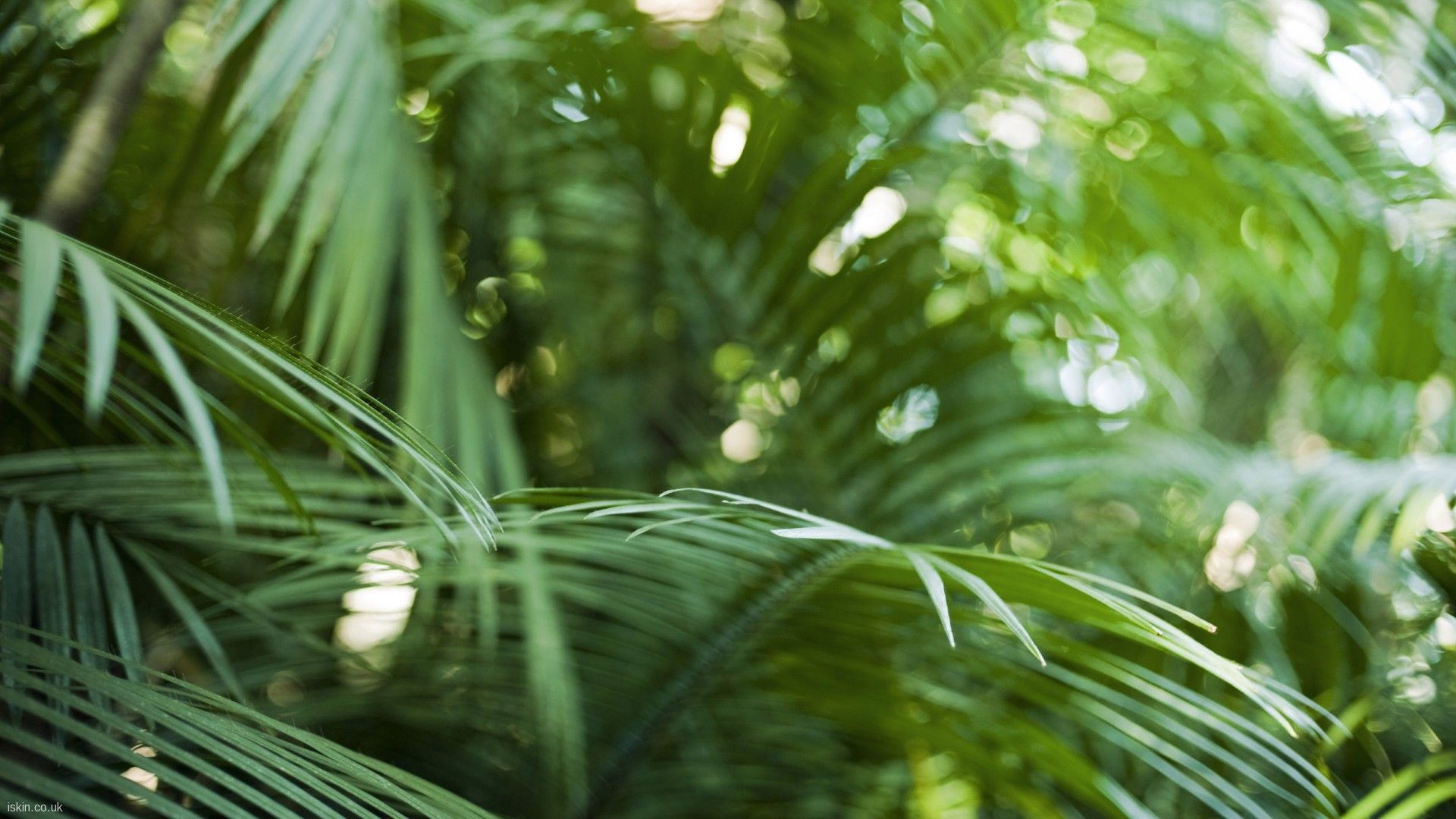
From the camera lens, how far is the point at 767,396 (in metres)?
0.75

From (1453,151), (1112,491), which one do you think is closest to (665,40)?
(1112,491)

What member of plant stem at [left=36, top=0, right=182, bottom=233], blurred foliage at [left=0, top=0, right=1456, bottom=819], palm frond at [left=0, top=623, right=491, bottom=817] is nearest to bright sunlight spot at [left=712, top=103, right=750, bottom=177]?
blurred foliage at [left=0, top=0, right=1456, bottom=819]

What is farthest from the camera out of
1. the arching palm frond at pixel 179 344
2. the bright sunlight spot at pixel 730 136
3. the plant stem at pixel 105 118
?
the bright sunlight spot at pixel 730 136

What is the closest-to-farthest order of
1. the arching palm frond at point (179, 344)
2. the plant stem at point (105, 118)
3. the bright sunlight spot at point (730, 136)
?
the arching palm frond at point (179, 344), the plant stem at point (105, 118), the bright sunlight spot at point (730, 136)

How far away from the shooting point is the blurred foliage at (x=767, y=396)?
464 millimetres

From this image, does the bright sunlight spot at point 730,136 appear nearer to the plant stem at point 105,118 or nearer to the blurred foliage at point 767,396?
the blurred foliage at point 767,396

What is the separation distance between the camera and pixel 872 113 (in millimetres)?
721

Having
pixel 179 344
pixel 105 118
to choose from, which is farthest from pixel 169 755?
pixel 105 118

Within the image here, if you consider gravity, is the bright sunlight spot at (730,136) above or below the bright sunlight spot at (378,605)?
above

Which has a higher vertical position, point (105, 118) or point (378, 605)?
point (105, 118)

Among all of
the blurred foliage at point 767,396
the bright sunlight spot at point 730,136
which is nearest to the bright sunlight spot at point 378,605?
the blurred foliage at point 767,396

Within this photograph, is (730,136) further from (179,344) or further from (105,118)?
(179,344)

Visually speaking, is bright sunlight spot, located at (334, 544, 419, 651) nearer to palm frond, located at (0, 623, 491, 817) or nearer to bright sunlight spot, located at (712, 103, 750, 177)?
palm frond, located at (0, 623, 491, 817)

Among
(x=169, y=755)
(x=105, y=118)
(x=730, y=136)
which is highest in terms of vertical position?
(x=105, y=118)
